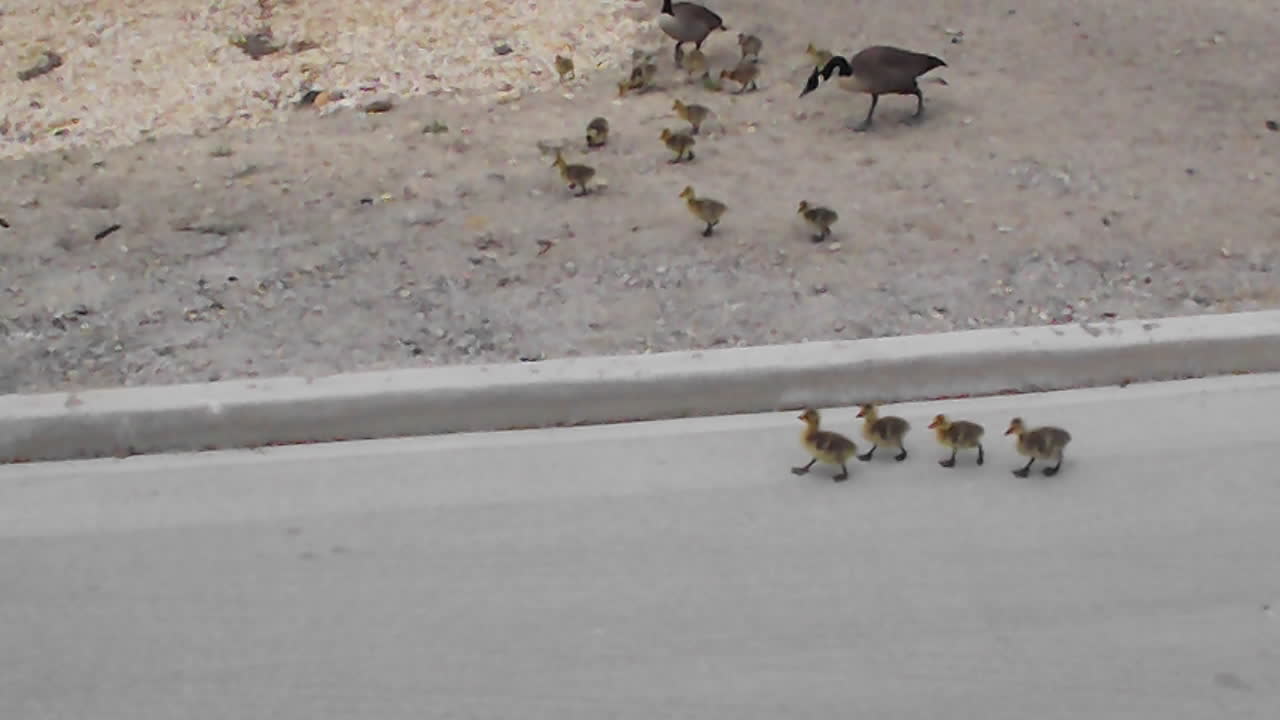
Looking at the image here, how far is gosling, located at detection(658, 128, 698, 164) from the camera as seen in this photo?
7.38 metres

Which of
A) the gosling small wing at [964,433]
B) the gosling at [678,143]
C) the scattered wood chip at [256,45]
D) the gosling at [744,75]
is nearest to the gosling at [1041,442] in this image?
the gosling small wing at [964,433]

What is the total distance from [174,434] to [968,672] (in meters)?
3.00

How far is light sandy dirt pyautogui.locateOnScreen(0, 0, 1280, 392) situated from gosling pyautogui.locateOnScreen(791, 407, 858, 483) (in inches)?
31.7

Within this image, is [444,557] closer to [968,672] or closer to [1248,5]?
[968,672]

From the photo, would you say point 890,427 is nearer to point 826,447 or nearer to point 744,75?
point 826,447

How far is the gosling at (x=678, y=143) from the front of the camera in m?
7.38

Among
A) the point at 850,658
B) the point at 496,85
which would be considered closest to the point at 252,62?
the point at 496,85

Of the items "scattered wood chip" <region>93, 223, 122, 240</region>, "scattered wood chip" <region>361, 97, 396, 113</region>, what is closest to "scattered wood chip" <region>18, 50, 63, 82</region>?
"scattered wood chip" <region>361, 97, 396, 113</region>

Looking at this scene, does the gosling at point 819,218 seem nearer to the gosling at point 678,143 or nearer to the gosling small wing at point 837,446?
the gosling at point 678,143

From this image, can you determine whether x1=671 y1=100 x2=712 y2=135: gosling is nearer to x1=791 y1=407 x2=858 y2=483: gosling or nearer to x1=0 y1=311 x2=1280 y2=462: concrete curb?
x1=0 y1=311 x2=1280 y2=462: concrete curb

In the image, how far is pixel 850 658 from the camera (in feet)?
12.6

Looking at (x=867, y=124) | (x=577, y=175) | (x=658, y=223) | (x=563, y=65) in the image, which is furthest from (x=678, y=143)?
(x=563, y=65)

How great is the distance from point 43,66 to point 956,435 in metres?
7.65

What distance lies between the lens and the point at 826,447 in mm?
4664
